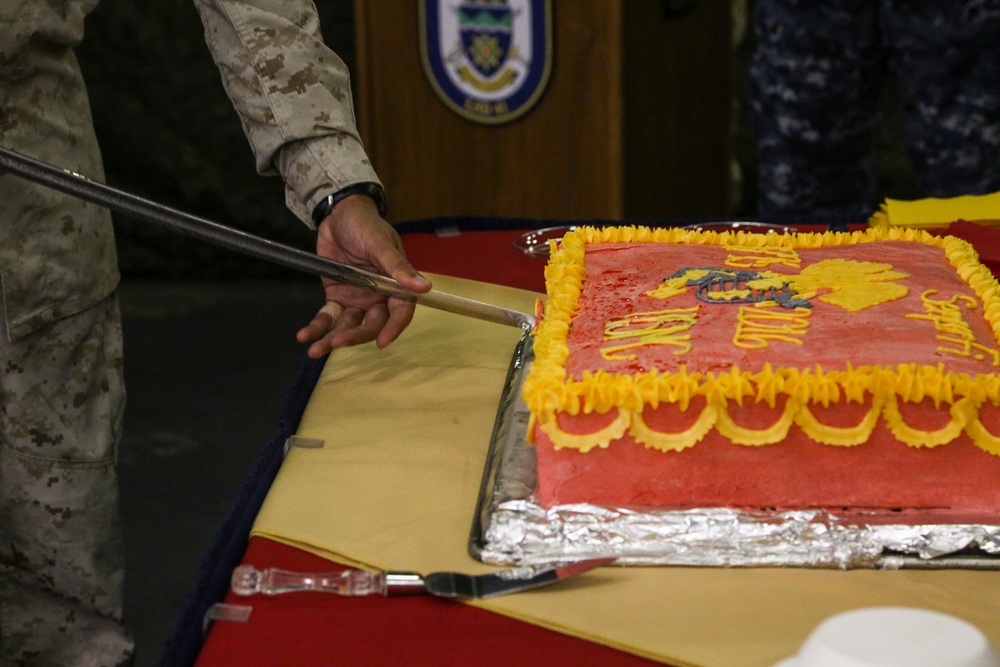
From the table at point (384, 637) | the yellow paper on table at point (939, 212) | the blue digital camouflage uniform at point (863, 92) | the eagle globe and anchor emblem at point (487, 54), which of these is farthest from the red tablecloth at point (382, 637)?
the eagle globe and anchor emblem at point (487, 54)

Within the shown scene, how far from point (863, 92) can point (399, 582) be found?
160 centimetres

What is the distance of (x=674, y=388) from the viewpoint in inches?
29.0

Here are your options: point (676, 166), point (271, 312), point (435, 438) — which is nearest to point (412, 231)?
point (435, 438)

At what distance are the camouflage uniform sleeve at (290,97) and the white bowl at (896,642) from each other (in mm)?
732

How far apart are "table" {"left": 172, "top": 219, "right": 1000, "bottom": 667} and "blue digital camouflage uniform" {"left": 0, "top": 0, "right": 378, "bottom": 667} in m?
0.52

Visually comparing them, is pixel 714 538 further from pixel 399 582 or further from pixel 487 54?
pixel 487 54

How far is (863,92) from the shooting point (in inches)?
78.7

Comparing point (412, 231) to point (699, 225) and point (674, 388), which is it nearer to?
point (699, 225)

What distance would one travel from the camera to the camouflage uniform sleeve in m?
1.10

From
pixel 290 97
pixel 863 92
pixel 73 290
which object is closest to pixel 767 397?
pixel 290 97

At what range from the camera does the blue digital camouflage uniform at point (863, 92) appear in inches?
74.3

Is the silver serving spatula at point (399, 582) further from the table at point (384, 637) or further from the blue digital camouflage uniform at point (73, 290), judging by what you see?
the blue digital camouflage uniform at point (73, 290)

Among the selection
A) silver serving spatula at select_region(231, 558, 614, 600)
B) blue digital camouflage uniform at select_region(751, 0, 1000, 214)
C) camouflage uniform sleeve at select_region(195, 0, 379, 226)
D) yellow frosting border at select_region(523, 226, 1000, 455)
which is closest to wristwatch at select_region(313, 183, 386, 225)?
camouflage uniform sleeve at select_region(195, 0, 379, 226)

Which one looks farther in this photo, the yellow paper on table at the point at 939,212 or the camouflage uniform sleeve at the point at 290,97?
the yellow paper on table at the point at 939,212
